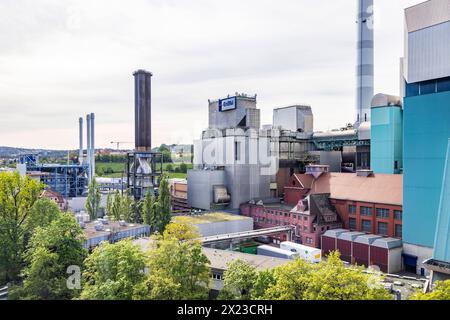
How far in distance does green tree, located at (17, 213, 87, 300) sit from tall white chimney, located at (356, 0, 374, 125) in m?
62.1

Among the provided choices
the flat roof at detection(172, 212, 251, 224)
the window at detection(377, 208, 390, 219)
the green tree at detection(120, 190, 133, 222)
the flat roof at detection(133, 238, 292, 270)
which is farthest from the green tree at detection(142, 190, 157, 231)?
the window at detection(377, 208, 390, 219)

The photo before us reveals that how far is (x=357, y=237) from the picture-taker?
39062 millimetres

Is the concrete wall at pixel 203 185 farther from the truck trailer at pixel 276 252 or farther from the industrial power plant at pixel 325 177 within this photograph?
the truck trailer at pixel 276 252

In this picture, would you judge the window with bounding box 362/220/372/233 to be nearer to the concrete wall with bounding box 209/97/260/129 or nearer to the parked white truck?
the parked white truck

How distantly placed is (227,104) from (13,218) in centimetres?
4150

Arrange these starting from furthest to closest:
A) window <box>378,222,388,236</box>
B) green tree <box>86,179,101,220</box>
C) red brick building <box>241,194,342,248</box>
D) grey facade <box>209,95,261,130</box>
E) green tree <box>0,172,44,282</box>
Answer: grey facade <box>209,95,261,130</box>
green tree <box>86,179,101,220</box>
red brick building <box>241,194,342,248</box>
window <box>378,222,388,236</box>
green tree <box>0,172,44,282</box>

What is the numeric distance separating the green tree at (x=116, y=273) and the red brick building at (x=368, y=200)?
31058 mm

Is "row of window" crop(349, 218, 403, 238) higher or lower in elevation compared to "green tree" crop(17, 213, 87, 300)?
lower

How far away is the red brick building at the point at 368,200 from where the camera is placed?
41.0 m

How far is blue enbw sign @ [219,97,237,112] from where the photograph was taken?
62.3 metres

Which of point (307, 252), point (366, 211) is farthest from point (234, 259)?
point (366, 211)
